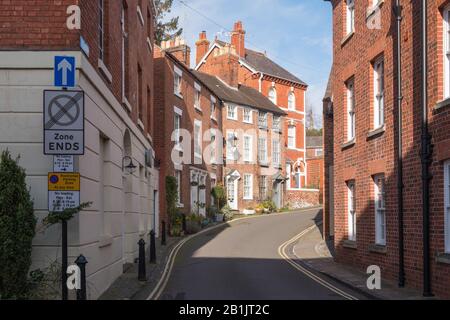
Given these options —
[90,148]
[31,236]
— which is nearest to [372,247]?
[90,148]

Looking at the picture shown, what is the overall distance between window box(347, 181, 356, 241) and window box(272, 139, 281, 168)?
2949 centimetres

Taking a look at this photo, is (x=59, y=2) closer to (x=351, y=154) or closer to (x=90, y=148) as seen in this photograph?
(x=90, y=148)

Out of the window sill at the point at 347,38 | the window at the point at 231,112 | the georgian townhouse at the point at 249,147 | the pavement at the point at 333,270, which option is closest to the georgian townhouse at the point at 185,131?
the window at the point at 231,112

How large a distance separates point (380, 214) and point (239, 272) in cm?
405

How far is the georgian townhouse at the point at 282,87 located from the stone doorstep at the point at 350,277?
28971mm

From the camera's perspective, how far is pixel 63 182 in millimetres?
8461

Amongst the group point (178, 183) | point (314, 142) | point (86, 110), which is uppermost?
point (314, 142)

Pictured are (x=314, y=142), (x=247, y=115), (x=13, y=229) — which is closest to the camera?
(x=13, y=229)

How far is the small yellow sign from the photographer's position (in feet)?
27.6

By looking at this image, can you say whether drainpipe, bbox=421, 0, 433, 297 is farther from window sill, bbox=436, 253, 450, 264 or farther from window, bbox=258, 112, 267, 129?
window, bbox=258, 112, 267, 129

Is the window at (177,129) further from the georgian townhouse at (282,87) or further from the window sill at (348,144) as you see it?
the georgian townhouse at (282,87)

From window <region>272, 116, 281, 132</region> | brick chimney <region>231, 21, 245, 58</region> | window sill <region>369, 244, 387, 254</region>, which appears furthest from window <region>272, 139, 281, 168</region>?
window sill <region>369, 244, 387, 254</region>

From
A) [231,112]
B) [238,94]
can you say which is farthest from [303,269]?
[238,94]

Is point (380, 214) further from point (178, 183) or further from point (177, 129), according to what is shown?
point (177, 129)
